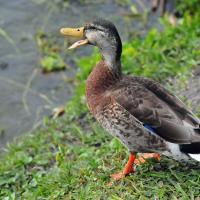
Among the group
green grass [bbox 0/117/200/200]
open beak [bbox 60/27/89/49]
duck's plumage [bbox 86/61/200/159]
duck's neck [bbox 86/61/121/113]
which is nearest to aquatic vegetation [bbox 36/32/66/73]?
green grass [bbox 0/117/200/200]

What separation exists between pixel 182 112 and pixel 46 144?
6.27 feet

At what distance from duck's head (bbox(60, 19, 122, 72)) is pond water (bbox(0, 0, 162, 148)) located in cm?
216

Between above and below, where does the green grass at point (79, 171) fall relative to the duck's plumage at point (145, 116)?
below

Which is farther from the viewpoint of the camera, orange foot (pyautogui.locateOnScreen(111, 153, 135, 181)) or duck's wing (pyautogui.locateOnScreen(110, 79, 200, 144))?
orange foot (pyautogui.locateOnScreen(111, 153, 135, 181))

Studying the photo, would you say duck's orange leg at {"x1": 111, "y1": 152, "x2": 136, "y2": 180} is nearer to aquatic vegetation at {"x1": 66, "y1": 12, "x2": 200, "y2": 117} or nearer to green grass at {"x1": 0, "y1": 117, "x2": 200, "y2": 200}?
green grass at {"x1": 0, "y1": 117, "x2": 200, "y2": 200}

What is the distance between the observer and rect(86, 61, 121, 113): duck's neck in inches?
182

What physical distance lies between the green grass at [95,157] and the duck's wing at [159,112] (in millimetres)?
345

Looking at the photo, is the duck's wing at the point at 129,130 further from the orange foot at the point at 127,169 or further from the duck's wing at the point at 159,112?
the orange foot at the point at 127,169

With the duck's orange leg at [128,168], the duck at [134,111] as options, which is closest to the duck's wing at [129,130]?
the duck at [134,111]

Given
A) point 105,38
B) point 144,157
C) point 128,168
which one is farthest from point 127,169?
point 105,38

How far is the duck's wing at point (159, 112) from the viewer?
4234 mm

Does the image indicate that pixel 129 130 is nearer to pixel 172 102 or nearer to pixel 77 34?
pixel 172 102

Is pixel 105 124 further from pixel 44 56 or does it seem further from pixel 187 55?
pixel 44 56

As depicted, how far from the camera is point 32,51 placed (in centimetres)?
795
